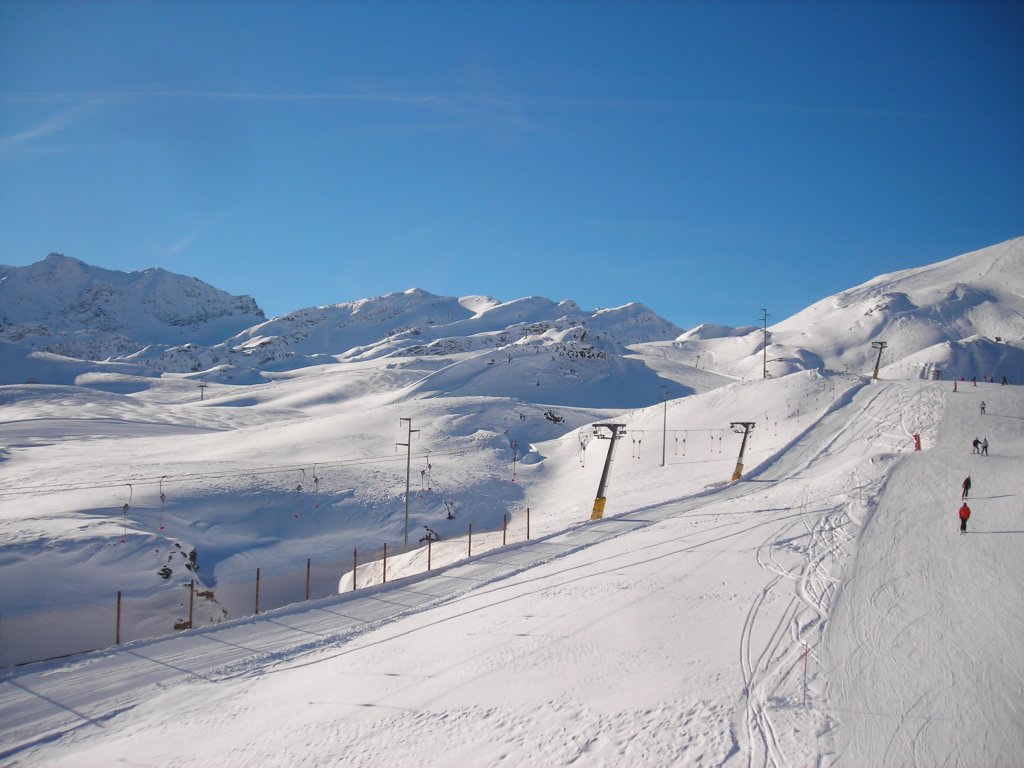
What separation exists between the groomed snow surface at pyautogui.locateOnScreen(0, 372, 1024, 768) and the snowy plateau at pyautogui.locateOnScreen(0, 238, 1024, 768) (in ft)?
0.25

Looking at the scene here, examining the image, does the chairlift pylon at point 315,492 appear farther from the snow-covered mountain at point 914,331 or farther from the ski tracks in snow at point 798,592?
the snow-covered mountain at point 914,331

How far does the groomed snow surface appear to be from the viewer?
11469 millimetres

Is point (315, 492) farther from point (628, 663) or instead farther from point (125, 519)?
point (628, 663)

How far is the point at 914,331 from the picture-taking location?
15412 cm

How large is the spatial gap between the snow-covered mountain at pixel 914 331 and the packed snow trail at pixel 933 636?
349ft

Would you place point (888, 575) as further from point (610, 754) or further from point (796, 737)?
point (610, 754)

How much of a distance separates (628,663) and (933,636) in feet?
22.5

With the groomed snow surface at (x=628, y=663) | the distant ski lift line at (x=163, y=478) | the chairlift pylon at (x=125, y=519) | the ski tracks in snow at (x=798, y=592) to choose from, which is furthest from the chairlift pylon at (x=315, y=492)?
the ski tracks in snow at (x=798, y=592)

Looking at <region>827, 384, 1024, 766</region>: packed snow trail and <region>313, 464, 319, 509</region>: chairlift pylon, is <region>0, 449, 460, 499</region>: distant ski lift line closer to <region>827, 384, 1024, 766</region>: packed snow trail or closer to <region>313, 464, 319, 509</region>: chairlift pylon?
<region>313, 464, 319, 509</region>: chairlift pylon

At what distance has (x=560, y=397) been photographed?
105000mm

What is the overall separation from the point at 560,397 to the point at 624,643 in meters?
89.4

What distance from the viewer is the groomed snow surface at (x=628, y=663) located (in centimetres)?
1147

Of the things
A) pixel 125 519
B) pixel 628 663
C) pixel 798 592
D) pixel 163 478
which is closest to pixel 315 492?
pixel 163 478

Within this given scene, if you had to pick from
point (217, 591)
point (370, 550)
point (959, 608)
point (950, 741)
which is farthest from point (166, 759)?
point (370, 550)
